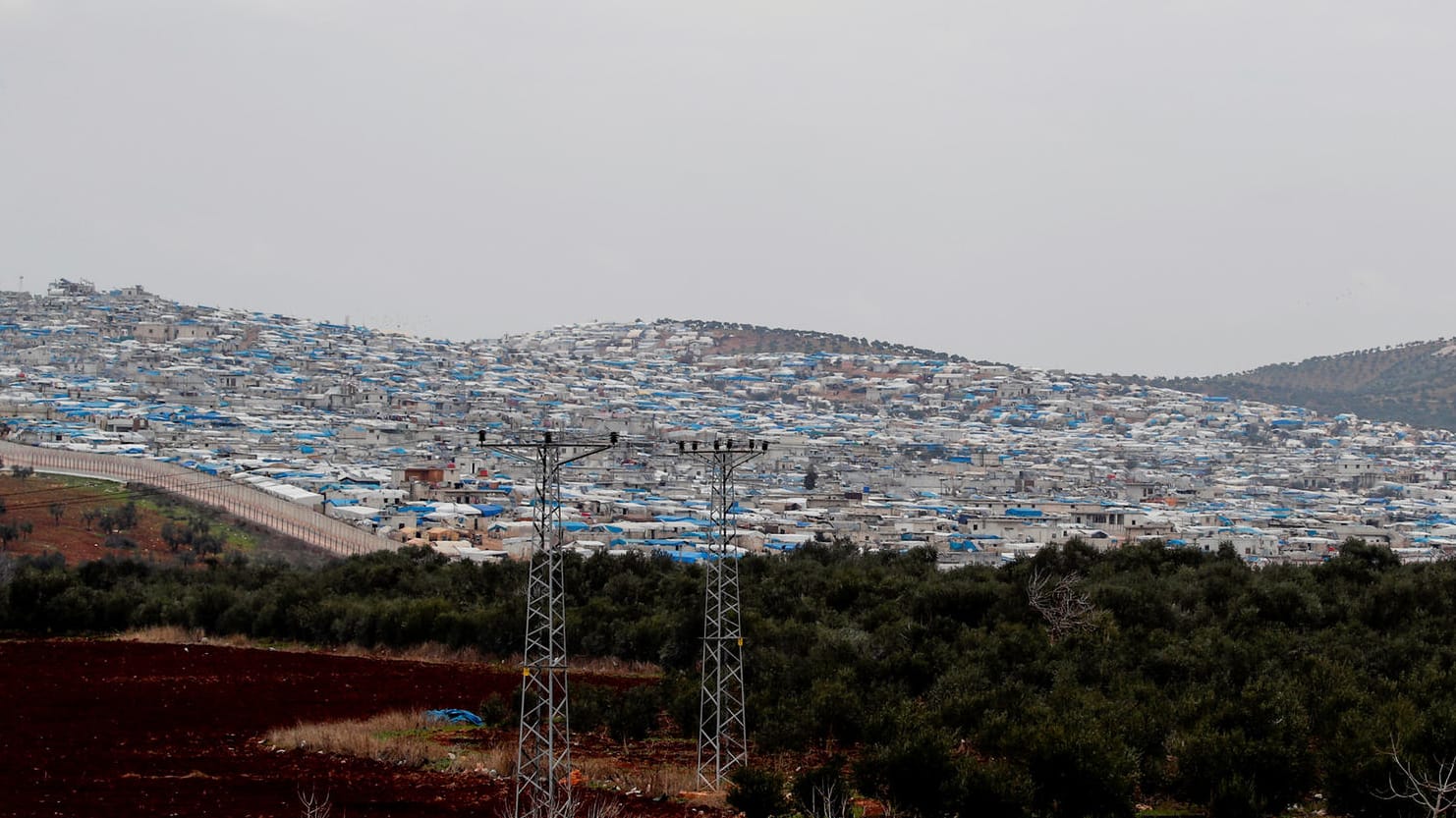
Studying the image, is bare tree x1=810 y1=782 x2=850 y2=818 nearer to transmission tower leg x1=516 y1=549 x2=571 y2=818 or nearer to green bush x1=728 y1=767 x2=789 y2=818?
green bush x1=728 y1=767 x2=789 y2=818

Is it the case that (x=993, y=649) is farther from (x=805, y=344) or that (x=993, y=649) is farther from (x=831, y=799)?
(x=805, y=344)

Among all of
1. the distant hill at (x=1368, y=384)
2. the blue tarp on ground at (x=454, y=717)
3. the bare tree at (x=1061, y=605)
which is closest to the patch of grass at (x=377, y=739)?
the blue tarp on ground at (x=454, y=717)

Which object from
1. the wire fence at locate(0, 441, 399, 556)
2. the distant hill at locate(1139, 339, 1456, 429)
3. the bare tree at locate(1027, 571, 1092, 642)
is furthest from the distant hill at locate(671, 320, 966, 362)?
the bare tree at locate(1027, 571, 1092, 642)

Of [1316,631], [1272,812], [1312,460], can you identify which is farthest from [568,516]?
[1312,460]

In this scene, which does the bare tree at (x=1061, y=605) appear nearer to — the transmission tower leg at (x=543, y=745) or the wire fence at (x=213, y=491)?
the transmission tower leg at (x=543, y=745)

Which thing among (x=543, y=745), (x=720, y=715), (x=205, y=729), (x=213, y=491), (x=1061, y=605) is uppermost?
(x=213, y=491)

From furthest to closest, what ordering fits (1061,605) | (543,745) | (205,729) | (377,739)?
(1061,605) < (205,729) < (377,739) < (543,745)

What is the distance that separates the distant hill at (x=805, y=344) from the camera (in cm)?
15450

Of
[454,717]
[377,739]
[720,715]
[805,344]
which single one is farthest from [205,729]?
[805,344]

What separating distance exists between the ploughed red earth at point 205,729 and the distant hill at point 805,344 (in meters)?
128

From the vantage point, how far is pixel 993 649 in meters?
21.1

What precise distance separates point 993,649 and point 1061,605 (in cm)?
334

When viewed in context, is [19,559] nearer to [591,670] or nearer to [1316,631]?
[591,670]

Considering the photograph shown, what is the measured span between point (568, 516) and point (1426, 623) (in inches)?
1771
